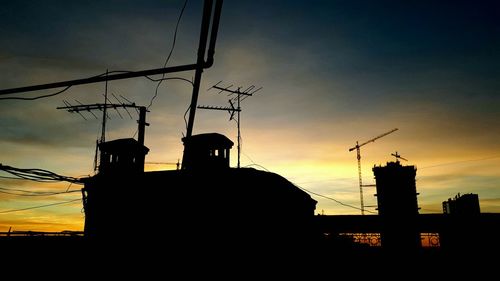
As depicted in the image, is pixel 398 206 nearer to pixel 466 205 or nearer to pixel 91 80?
pixel 466 205

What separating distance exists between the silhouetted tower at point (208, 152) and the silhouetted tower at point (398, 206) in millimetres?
28292

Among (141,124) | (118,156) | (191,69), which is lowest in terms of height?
(191,69)

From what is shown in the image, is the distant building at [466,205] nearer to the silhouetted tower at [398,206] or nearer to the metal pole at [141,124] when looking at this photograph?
the silhouetted tower at [398,206]

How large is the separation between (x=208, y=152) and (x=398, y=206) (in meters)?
32.3

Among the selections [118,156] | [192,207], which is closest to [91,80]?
[192,207]

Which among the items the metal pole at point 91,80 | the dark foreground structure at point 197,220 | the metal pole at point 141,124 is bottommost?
the dark foreground structure at point 197,220

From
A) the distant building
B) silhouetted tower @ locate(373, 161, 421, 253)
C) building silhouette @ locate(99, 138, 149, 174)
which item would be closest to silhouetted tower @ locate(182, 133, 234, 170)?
building silhouette @ locate(99, 138, 149, 174)

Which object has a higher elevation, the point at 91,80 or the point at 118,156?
the point at 118,156

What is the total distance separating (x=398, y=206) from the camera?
40.8 metres

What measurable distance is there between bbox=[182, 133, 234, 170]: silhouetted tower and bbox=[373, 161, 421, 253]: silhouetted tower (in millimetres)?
28292

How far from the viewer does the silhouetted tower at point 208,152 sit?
21344 millimetres

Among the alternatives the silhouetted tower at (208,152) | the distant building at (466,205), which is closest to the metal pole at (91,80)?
the silhouetted tower at (208,152)

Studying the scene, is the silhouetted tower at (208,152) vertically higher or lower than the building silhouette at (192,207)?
higher

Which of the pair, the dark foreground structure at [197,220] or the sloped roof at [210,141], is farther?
the sloped roof at [210,141]
